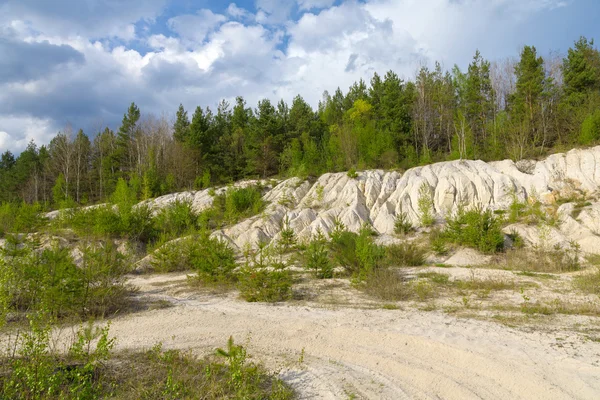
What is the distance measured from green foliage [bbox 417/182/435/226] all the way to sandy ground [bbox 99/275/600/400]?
15437mm

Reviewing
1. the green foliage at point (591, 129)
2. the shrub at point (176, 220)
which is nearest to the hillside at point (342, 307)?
Result: the shrub at point (176, 220)

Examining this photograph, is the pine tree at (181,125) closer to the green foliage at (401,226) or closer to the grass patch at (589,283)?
the green foliage at (401,226)

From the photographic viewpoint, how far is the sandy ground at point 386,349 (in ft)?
14.6

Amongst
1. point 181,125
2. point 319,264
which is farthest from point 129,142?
point 319,264

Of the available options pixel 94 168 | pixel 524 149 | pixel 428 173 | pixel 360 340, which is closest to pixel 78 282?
pixel 360 340

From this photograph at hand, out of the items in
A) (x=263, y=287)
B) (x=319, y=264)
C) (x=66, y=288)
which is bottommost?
(x=263, y=287)

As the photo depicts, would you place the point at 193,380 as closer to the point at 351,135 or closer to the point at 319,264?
the point at 319,264

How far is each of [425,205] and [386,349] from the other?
18.6 metres

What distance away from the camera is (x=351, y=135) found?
107 feet

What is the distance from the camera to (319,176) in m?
30.8

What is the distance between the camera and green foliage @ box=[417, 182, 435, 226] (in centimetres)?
2207

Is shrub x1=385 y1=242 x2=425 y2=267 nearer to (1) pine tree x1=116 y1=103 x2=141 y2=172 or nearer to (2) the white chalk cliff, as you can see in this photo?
(2) the white chalk cliff

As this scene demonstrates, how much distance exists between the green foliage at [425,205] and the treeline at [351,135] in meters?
6.06

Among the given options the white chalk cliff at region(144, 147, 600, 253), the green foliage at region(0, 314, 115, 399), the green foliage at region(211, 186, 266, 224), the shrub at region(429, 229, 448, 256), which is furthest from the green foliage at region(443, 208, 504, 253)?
the green foliage at region(0, 314, 115, 399)
